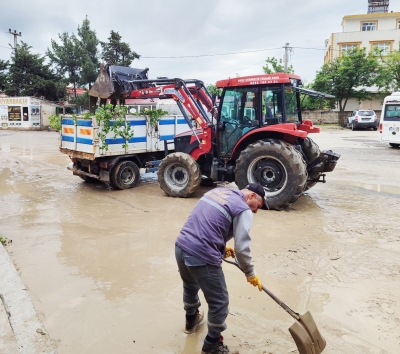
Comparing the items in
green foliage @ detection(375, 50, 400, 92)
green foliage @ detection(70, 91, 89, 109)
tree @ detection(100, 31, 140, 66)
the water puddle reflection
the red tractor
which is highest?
tree @ detection(100, 31, 140, 66)

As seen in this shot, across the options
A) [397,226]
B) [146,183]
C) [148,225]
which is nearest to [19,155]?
[146,183]

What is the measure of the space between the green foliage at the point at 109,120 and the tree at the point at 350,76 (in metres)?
26.1

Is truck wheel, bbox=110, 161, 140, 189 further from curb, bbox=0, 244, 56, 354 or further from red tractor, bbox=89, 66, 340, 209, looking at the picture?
curb, bbox=0, 244, 56, 354

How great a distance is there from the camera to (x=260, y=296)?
4.11m

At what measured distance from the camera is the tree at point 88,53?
112 ft

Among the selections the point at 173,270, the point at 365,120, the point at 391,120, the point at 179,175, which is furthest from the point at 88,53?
the point at 173,270

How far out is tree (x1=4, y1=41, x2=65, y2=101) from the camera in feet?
112

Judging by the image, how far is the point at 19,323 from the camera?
352 centimetres

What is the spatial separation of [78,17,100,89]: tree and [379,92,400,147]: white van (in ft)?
81.4

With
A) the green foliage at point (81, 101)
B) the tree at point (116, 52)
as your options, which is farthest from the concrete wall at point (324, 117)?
the green foliage at point (81, 101)

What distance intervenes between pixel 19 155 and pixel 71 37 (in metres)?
23.7

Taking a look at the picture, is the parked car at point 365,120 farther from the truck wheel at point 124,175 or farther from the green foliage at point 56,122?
the green foliage at point 56,122

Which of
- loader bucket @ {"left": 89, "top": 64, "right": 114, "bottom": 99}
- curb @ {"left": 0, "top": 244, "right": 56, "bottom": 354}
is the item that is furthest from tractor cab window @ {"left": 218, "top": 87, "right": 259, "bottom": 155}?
curb @ {"left": 0, "top": 244, "right": 56, "bottom": 354}

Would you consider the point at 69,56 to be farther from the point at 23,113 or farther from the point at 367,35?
the point at 367,35
